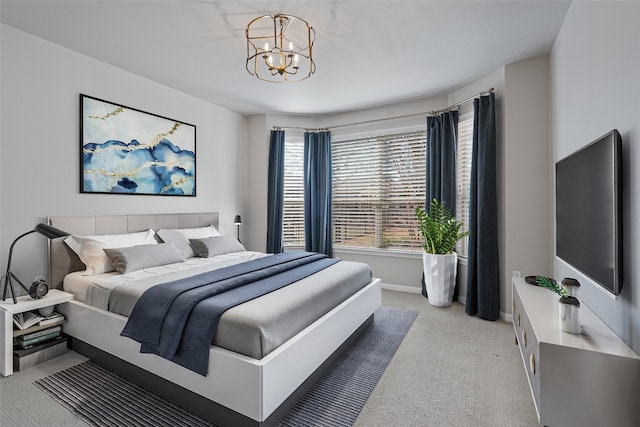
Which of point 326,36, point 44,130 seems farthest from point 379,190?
point 44,130

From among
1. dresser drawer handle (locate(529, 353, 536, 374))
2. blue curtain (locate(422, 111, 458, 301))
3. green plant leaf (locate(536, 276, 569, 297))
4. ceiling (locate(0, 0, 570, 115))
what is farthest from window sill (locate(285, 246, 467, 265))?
dresser drawer handle (locate(529, 353, 536, 374))

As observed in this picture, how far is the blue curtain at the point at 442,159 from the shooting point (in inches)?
154

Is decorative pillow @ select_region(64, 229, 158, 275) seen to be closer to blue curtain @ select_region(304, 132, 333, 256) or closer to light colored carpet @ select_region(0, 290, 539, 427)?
light colored carpet @ select_region(0, 290, 539, 427)

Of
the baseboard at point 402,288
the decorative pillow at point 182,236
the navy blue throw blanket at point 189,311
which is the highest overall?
the decorative pillow at point 182,236

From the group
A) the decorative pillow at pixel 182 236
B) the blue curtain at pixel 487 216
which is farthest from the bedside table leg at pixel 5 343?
the blue curtain at pixel 487 216

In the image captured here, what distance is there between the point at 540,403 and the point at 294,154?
4351mm

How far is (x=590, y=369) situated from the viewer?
1369 millimetres

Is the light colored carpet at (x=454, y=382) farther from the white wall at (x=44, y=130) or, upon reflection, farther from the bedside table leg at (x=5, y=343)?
the white wall at (x=44, y=130)

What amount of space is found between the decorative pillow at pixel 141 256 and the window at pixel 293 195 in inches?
84.1

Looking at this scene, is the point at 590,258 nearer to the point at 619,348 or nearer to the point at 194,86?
the point at 619,348

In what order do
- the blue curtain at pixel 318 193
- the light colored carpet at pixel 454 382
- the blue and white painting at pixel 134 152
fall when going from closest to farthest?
the light colored carpet at pixel 454 382 → the blue and white painting at pixel 134 152 → the blue curtain at pixel 318 193

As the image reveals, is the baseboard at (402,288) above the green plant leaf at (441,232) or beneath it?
beneath

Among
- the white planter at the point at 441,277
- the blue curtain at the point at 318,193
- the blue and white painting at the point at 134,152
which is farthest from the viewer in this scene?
the blue curtain at the point at 318,193

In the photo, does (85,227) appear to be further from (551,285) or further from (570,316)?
(551,285)
